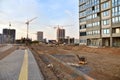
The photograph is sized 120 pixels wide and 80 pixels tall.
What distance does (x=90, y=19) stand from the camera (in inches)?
3634

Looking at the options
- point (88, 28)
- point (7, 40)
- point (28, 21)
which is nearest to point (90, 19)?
point (88, 28)

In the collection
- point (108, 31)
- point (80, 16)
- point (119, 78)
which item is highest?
point (80, 16)

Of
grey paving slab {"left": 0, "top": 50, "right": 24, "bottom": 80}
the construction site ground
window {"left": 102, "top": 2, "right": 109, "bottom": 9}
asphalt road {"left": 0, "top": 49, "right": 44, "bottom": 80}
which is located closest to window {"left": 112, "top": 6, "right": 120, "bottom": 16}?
window {"left": 102, "top": 2, "right": 109, "bottom": 9}

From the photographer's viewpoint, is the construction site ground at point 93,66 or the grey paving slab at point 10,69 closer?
the grey paving slab at point 10,69

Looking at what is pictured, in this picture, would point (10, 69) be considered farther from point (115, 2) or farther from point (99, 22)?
point (99, 22)

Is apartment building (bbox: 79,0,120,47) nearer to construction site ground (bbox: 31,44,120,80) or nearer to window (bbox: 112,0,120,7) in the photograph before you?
window (bbox: 112,0,120,7)

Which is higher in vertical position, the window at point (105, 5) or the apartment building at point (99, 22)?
the window at point (105, 5)

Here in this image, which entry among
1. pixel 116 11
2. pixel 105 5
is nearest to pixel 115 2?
pixel 116 11

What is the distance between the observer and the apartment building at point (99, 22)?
2859 inches

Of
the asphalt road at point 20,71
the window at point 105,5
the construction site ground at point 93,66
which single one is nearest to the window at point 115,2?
the window at point 105,5

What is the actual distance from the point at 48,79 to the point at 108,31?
212 ft

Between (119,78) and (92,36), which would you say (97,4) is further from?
(119,78)

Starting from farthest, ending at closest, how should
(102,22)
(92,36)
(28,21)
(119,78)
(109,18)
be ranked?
(28,21) < (92,36) < (102,22) < (109,18) < (119,78)

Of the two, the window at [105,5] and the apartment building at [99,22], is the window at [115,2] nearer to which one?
the apartment building at [99,22]
